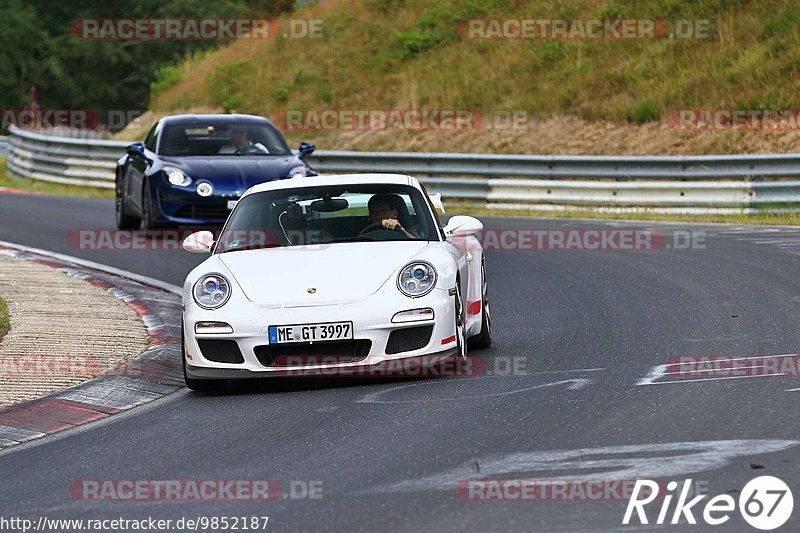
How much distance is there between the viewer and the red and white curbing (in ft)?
27.1

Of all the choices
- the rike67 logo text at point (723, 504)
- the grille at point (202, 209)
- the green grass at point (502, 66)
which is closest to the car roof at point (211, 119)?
the grille at point (202, 209)

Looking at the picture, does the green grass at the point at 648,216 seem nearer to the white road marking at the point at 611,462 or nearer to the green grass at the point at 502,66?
the green grass at the point at 502,66

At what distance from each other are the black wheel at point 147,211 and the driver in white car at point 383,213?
8.05m

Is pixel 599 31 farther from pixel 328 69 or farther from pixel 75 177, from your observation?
pixel 75 177

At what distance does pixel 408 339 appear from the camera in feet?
28.8

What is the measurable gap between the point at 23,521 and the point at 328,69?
104 feet

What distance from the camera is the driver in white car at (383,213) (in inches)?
386

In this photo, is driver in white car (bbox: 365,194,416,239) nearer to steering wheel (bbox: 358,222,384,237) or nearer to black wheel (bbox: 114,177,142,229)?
steering wheel (bbox: 358,222,384,237)

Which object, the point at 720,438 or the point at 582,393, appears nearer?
the point at 720,438

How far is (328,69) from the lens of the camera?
37156mm

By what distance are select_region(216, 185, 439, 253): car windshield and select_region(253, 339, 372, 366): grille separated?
3.88ft

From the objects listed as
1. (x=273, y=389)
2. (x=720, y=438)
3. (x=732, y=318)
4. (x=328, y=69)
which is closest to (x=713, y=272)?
(x=732, y=318)

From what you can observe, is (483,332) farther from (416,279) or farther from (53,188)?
(53,188)

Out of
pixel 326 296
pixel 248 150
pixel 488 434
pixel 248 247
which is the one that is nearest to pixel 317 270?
pixel 326 296
